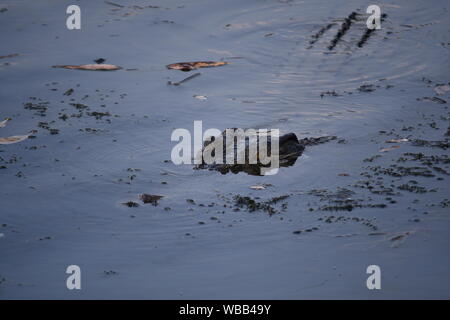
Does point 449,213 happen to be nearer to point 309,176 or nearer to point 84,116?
point 309,176

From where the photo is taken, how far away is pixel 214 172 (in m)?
3.86

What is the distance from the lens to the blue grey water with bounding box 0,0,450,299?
2.97m

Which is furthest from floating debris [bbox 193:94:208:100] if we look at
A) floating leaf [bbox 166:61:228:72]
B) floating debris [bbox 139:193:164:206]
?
floating debris [bbox 139:193:164:206]

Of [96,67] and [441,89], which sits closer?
[441,89]

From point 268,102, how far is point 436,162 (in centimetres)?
142

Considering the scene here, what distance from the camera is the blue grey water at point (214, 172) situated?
2969mm

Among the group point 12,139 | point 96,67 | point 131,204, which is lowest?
point 131,204

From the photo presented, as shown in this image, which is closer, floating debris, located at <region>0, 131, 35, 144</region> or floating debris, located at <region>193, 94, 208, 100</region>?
floating debris, located at <region>0, 131, 35, 144</region>

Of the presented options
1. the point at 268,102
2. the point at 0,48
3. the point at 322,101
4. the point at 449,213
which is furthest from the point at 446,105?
the point at 0,48

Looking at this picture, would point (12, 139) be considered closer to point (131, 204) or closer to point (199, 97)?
point (131, 204)

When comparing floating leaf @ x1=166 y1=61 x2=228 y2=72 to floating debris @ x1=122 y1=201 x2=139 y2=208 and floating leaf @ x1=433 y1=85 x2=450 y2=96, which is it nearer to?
floating leaf @ x1=433 y1=85 x2=450 y2=96

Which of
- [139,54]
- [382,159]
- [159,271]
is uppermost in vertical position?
[139,54]

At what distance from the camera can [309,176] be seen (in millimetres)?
3809

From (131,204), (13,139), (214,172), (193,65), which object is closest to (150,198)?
(131,204)
